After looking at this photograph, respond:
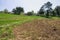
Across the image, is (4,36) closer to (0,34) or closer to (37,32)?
(0,34)

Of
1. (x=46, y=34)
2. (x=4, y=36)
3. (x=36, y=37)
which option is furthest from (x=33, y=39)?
(x=4, y=36)

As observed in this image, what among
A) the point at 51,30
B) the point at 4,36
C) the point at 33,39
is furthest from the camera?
the point at 51,30

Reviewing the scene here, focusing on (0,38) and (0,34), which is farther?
(0,34)

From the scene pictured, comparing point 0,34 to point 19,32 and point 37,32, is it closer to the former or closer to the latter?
point 19,32

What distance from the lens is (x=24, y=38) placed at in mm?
12047

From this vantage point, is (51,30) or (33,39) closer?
(33,39)

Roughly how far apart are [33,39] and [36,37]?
0.48 m

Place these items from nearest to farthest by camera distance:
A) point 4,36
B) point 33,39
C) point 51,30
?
point 33,39 < point 4,36 < point 51,30

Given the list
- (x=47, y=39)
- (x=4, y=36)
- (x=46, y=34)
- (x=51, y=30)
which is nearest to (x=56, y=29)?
(x=51, y=30)

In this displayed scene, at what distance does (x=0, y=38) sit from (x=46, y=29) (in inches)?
150

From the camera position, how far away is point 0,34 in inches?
521

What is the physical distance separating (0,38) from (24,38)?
1670mm

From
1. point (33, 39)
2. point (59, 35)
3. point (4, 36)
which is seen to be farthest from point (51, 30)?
point (4, 36)

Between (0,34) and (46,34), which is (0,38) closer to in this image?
(0,34)
